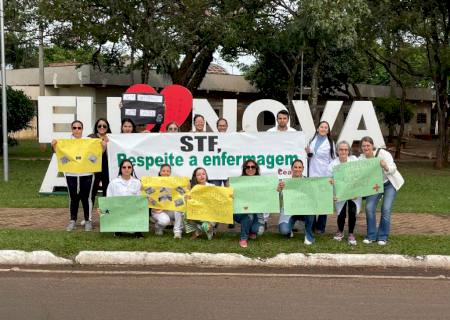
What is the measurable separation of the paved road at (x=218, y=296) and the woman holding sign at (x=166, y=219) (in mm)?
1468

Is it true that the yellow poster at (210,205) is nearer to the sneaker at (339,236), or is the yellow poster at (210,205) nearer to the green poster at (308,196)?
the green poster at (308,196)

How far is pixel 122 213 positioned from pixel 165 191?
2.28 feet

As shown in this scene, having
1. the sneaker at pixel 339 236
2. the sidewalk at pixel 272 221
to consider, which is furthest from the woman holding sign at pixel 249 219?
the sneaker at pixel 339 236

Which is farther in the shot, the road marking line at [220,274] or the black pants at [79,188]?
the black pants at [79,188]

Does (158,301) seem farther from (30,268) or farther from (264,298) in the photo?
(30,268)

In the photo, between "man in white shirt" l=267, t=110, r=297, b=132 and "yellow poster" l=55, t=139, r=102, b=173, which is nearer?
"yellow poster" l=55, t=139, r=102, b=173

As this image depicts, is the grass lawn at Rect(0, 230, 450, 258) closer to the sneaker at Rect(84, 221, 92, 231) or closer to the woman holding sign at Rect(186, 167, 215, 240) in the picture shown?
the woman holding sign at Rect(186, 167, 215, 240)

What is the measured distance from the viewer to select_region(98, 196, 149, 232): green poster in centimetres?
797

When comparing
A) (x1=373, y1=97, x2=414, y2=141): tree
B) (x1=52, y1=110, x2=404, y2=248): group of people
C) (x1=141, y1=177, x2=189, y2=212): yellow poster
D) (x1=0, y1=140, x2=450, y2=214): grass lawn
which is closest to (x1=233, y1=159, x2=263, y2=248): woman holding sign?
(x1=52, y1=110, x2=404, y2=248): group of people

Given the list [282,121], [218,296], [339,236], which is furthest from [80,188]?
[339,236]

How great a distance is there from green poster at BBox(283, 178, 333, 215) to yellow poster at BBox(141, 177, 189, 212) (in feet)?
4.86

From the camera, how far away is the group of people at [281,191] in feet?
26.1

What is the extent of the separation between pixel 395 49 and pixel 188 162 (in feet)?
62.8

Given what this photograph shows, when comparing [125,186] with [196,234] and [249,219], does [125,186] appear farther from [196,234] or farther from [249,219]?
[249,219]
